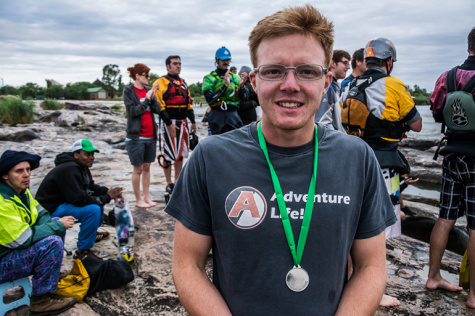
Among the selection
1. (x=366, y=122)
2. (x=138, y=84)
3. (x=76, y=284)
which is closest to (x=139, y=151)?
(x=138, y=84)

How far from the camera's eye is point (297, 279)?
1.25 meters

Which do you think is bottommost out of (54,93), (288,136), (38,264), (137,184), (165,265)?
(165,265)

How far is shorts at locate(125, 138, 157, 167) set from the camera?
511 cm

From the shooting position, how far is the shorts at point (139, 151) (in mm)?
5109

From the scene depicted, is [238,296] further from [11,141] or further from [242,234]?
[11,141]

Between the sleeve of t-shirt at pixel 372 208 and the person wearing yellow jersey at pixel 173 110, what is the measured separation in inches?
173

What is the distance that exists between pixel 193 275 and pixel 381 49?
2.90m

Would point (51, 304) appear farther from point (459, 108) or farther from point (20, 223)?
point (459, 108)

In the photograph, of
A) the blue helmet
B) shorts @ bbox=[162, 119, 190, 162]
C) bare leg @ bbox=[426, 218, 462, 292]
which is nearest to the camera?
bare leg @ bbox=[426, 218, 462, 292]

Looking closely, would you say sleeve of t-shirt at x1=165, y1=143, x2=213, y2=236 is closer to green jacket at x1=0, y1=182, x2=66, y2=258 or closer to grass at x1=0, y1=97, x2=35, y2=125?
green jacket at x1=0, y1=182, x2=66, y2=258

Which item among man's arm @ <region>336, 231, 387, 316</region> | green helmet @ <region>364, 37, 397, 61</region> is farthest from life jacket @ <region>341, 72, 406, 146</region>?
man's arm @ <region>336, 231, 387, 316</region>

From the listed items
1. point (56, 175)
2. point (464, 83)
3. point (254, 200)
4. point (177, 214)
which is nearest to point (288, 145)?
point (254, 200)

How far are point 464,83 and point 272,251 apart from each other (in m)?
2.69

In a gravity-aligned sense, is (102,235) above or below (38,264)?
below
